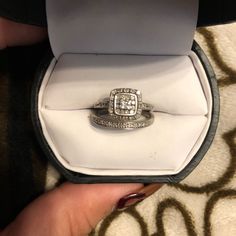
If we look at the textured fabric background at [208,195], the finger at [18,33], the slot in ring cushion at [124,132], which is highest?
the finger at [18,33]

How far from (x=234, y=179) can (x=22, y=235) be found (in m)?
0.33

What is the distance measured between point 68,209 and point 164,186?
16 centimetres

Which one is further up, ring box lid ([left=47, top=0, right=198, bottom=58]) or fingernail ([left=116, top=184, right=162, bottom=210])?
ring box lid ([left=47, top=0, right=198, bottom=58])

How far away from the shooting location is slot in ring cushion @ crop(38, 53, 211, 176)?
540 millimetres

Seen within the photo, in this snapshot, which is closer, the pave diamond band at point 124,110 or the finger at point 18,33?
the pave diamond band at point 124,110

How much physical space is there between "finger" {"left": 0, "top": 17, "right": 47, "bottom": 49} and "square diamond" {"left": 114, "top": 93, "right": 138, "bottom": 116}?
6.8 inches

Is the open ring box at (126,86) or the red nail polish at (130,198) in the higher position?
the open ring box at (126,86)

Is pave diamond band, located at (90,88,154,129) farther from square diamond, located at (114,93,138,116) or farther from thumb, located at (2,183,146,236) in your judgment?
thumb, located at (2,183,146,236)

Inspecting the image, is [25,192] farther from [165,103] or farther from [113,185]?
[165,103]

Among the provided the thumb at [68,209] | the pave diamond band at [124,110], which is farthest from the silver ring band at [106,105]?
the thumb at [68,209]

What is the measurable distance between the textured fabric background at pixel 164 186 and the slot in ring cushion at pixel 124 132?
0.13 meters

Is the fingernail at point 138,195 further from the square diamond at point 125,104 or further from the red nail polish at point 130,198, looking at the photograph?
the square diamond at point 125,104

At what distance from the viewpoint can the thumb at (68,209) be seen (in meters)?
0.59

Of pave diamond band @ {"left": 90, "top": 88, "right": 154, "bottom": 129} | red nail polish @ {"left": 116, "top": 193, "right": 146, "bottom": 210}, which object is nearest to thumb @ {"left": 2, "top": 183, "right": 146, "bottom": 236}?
red nail polish @ {"left": 116, "top": 193, "right": 146, "bottom": 210}
